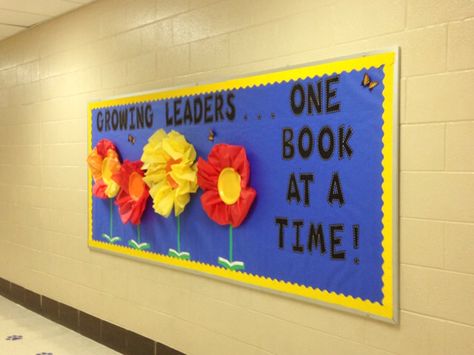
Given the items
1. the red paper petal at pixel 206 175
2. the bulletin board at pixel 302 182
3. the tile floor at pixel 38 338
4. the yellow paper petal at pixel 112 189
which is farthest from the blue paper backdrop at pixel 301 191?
the tile floor at pixel 38 338

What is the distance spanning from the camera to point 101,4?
357 centimetres

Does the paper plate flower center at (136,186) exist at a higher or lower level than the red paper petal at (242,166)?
lower

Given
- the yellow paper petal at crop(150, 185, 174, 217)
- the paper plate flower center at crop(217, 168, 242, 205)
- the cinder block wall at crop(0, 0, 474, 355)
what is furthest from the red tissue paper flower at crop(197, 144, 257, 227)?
the cinder block wall at crop(0, 0, 474, 355)

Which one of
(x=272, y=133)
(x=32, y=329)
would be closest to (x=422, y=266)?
(x=272, y=133)

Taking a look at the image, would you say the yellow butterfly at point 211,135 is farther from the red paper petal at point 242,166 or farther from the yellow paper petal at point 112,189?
the yellow paper petal at point 112,189

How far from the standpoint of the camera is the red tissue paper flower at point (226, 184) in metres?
2.50

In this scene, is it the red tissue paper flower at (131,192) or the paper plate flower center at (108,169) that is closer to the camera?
the red tissue paper flower at (131,192)

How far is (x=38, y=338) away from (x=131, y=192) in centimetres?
147

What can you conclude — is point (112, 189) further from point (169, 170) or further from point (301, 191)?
point (301, 191)

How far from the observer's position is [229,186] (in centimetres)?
259

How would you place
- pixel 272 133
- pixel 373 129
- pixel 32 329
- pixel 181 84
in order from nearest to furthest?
1. pixel 373 129
2. pixel 272 133
3. pixel 181 84
4. pixel 32 329

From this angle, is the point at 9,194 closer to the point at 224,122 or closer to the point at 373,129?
the point at 224,122

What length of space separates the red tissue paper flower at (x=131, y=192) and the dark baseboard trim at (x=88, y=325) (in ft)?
2.59

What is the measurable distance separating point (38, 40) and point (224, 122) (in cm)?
241
